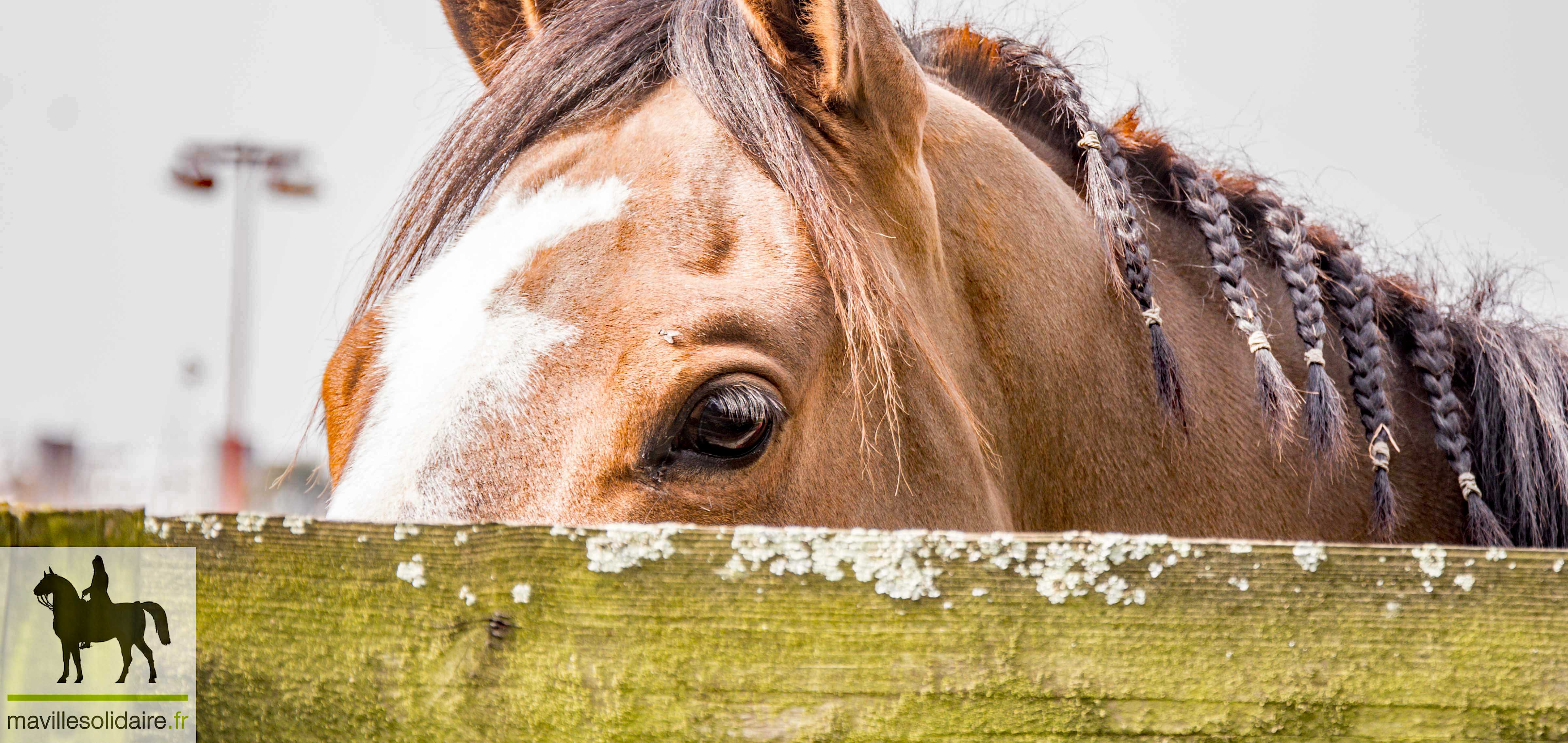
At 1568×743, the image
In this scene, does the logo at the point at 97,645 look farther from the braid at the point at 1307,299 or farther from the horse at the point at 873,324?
the braid at the point at 1307,299

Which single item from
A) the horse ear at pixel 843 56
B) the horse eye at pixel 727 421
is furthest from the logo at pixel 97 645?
the horse ear at pixel 843 56

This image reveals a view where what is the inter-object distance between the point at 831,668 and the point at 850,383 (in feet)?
3.10

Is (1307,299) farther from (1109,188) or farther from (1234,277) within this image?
(1109,188)

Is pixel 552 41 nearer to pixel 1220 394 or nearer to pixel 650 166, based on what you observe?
pixel 650 166

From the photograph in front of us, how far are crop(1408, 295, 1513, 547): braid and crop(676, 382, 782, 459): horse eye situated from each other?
5.08 ft

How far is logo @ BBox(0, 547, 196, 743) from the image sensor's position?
2.91 ft

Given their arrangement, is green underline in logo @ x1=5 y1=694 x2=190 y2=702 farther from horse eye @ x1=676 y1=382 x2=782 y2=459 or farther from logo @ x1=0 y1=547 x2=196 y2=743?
horse eye @ x1=676 y1=382 x2=782 y2=459

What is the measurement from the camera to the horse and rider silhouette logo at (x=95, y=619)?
0.89 metres

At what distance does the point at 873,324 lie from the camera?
169cm

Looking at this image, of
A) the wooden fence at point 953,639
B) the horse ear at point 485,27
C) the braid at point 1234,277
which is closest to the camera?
the wooden fence at point 953,639

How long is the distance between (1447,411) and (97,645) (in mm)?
2440

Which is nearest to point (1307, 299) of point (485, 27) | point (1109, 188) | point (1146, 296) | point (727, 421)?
point (1146, 296)

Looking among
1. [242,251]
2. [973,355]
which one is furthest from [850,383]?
[242,251]

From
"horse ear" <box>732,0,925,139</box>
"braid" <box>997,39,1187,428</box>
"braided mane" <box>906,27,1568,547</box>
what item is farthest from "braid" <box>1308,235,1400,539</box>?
"horse ear" <box>732,0,925,139</box>
